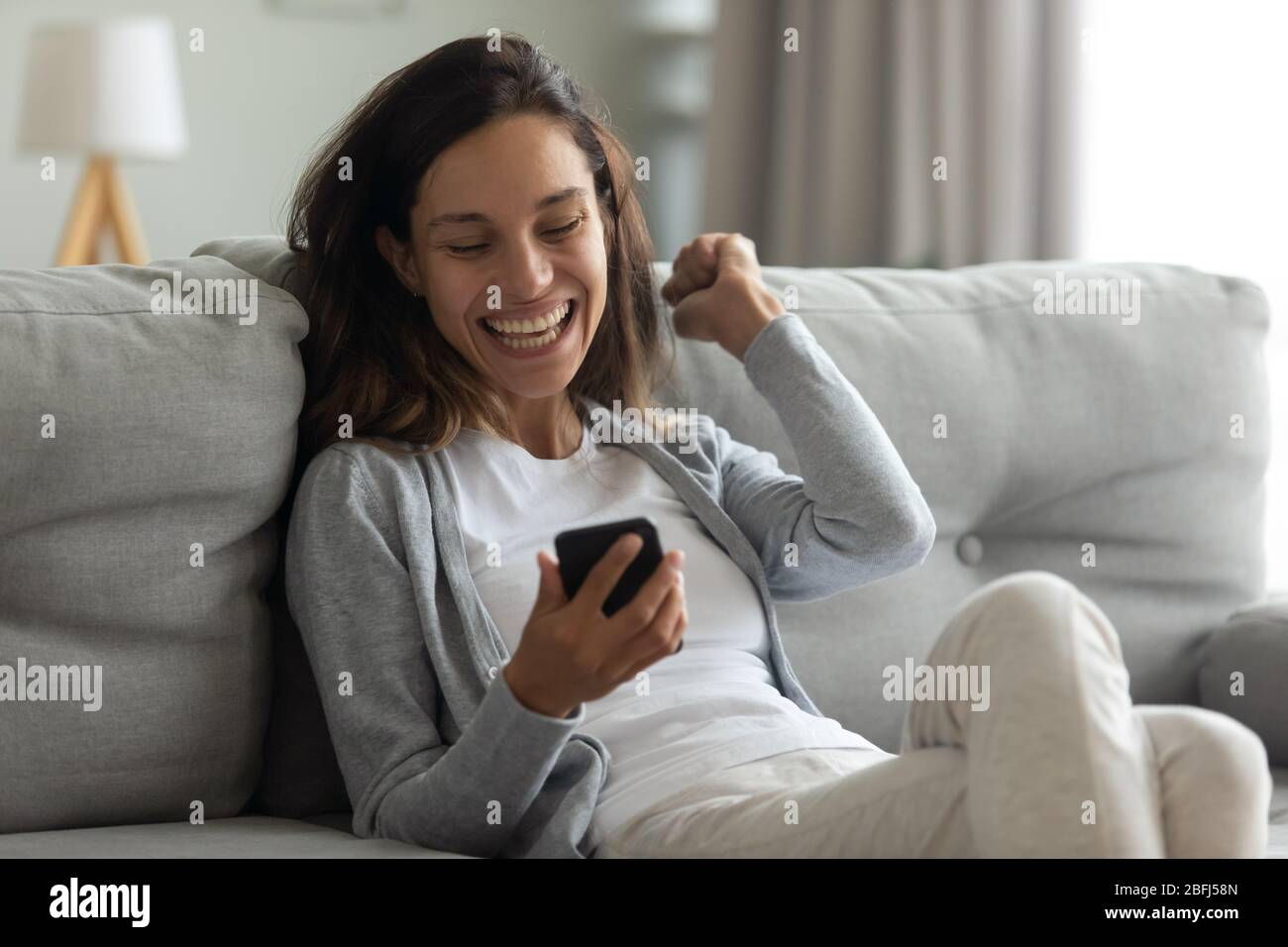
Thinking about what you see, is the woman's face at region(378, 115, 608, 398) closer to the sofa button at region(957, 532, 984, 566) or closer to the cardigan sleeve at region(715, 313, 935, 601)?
the cardigan sleeve at region(715, 313, 935, 601)

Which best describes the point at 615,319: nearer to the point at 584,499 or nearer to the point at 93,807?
the point at 584,499

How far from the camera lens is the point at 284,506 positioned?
4.12ft

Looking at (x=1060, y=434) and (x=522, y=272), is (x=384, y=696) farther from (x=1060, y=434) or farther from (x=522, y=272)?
(x=1060, y=434)

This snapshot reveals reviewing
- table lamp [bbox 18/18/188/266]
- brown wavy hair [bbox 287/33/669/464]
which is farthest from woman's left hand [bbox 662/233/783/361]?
table lamp [bbox 18/18/188/266]

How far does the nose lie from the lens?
4.02ft

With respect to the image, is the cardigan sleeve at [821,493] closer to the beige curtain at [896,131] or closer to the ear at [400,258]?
the ear at [400,258]

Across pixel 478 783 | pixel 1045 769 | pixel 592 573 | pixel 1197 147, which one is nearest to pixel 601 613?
pixel 592 573

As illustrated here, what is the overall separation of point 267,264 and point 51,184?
201 cm

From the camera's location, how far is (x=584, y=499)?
129cm

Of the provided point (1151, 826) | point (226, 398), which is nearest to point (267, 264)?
point (226, 398)

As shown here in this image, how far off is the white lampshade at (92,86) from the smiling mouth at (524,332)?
1.85 meters

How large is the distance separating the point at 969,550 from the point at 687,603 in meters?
0.48

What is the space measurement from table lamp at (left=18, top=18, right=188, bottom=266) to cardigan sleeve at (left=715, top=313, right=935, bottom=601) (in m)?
1.86

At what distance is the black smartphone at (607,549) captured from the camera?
91 cm
